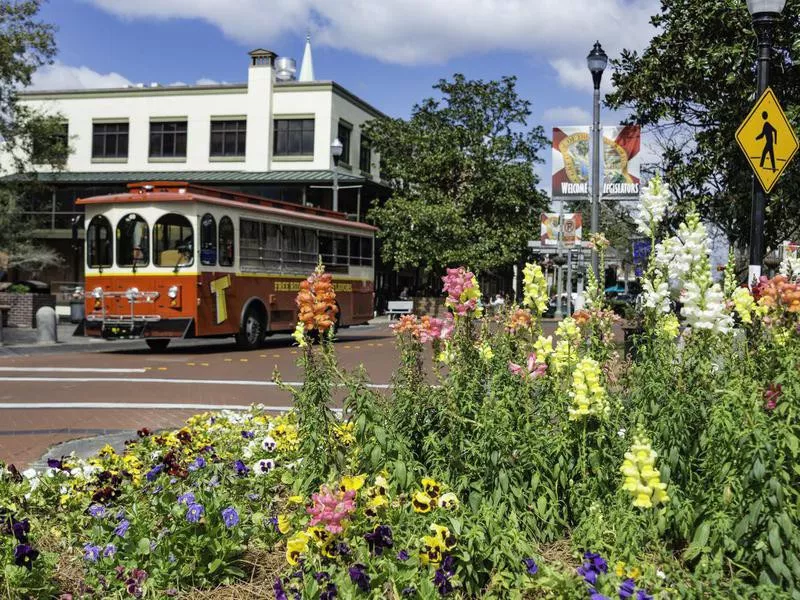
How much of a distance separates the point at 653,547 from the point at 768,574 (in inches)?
16.4

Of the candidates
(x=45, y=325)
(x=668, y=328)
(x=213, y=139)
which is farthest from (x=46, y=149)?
(x=668, y=328)

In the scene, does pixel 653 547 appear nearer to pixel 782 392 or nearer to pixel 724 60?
pixel 782 392

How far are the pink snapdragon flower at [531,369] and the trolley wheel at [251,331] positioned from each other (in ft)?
49.4

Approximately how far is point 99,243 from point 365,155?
1195 inches

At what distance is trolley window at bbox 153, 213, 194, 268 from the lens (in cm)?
1795

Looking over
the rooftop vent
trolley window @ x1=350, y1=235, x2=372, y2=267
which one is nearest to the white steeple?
A: the rooftop vent

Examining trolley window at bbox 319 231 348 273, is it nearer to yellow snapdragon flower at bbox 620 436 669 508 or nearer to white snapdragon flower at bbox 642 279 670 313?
white snapdragon flower at bbox 642 279 670 313

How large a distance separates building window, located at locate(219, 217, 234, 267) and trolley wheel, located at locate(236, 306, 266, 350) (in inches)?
58.5

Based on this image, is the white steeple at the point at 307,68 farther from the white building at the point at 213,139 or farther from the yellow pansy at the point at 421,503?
the yellow pansy at the point at 421,503

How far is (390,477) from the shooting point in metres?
4.10

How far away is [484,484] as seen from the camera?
13.1 feet

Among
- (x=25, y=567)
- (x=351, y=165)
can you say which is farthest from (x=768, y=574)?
(x=351, y=165)

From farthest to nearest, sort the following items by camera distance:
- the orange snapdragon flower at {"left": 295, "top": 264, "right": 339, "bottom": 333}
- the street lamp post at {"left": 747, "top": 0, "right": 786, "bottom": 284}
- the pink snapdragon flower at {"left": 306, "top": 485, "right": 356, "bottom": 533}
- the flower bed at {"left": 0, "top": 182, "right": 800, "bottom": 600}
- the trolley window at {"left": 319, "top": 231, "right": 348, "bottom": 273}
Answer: the trolley window at {"left": 319, "top": 231, "right": 348, "bottom": 273}, the street lamp post at {"left": 747, "top": 0, "right": 786, "bottom": 284}, the orange snapdragon flower at {"left": 295, "top": 264, "right": 339, "bottom": 333}, the pink snapdragon flower at {"left": 306, "top": 485, "right": 356, "bottom": 533}, the flower bed at {"left": 0, "top": 182, "right": 800, "bottom": 600}

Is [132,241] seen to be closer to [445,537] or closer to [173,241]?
[173,241]
